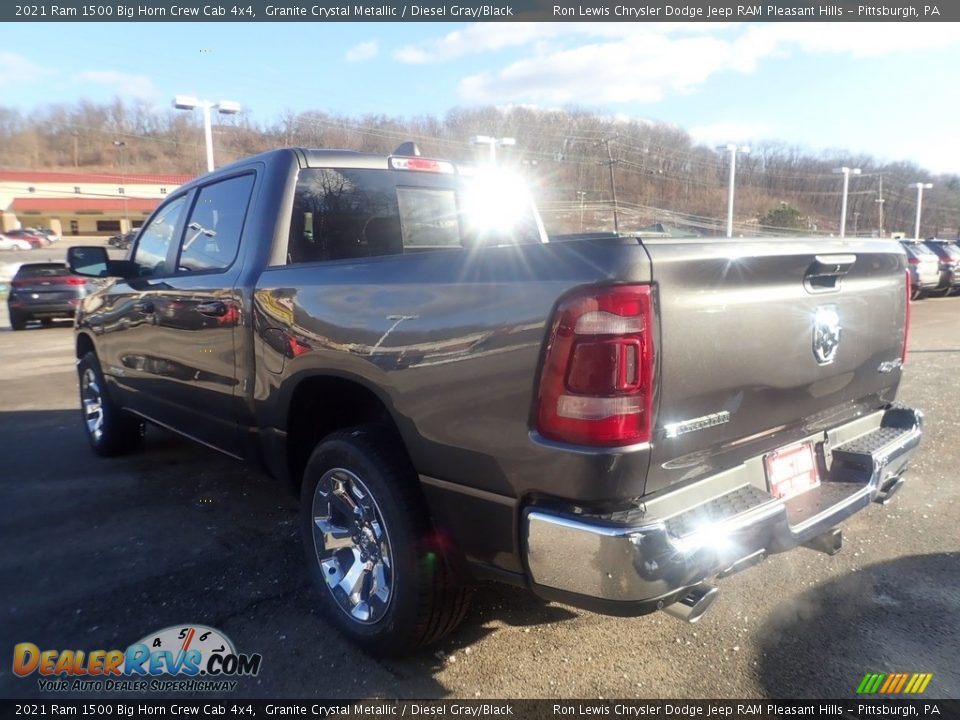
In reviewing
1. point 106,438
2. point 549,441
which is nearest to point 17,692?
point 549,441

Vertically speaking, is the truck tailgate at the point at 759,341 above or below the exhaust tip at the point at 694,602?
above

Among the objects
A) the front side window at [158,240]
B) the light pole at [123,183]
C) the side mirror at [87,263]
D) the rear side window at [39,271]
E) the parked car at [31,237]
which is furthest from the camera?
the parked car at [31,237]

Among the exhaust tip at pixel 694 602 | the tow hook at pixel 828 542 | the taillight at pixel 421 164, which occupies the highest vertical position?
the taillight at pixel 421 164

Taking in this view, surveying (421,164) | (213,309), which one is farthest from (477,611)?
(421,164)

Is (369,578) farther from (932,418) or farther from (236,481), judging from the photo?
(932,418)

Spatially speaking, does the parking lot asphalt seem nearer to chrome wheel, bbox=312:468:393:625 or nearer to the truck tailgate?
chrome wheel, bbox=312:468:393:625

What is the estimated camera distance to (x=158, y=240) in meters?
4.54

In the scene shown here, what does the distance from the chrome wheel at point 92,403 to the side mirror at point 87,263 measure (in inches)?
39.4

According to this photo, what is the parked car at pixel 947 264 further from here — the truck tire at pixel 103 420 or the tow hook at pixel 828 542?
the truck tire at pixel 103 420

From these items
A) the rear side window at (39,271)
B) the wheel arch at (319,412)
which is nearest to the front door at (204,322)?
the wheel arch at (319,412)

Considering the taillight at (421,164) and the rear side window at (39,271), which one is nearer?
the taillight at (421,164)

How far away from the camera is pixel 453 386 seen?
7.15 feet

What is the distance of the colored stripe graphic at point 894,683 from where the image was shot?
7.81ft

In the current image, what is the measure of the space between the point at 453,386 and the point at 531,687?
115 centimetres
